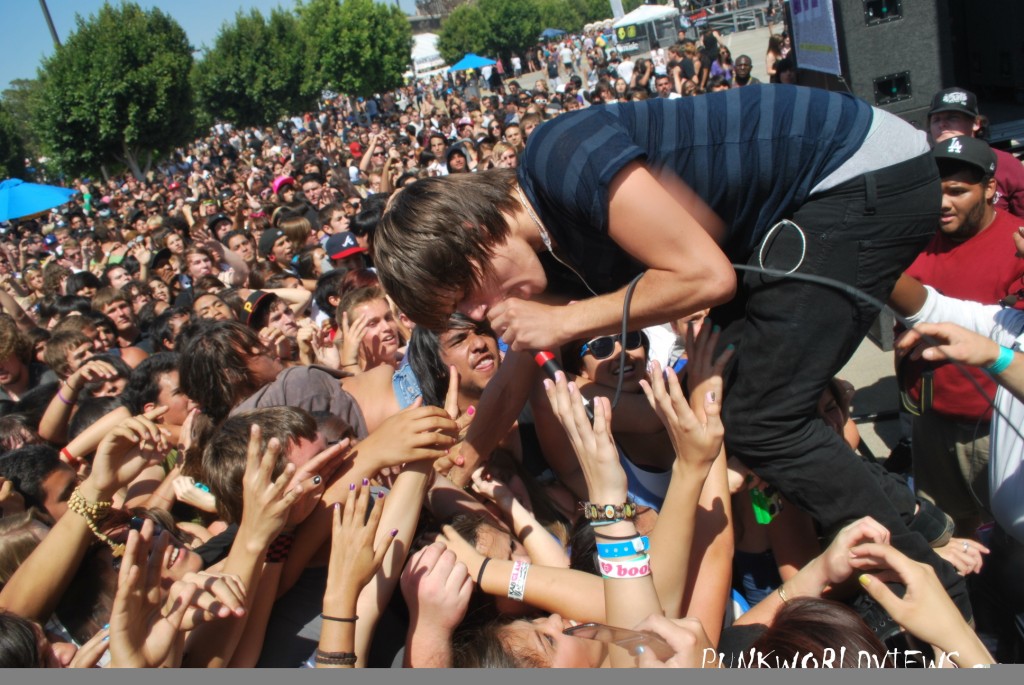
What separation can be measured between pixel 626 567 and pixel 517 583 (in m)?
0.58

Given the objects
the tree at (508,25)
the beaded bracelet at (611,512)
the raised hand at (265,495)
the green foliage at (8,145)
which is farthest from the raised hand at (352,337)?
the tree at (508,25)

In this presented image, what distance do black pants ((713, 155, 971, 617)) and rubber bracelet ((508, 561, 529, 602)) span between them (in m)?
0.71

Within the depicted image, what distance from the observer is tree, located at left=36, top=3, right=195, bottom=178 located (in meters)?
33.4

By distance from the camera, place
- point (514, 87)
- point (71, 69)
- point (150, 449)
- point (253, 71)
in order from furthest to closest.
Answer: point (253, 71)
point (71, 69)
point (514, 87)
point (150, 449)

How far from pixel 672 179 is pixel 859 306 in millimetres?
612

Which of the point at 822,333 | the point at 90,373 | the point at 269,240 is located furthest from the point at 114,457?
the point at 269,240

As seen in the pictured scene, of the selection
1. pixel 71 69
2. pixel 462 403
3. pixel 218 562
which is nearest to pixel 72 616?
pixel 218 562

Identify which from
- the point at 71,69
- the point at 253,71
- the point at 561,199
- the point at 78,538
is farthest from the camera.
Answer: the point at 253,71

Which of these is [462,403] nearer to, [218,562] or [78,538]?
[218,562]

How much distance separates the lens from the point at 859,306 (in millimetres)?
2195

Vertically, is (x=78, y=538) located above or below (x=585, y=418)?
below

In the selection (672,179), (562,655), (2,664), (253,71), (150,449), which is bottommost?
(562,655)

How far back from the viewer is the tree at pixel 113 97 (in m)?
33.4

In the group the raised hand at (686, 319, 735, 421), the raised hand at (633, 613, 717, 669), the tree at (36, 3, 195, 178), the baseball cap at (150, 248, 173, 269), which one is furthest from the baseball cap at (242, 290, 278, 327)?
the tree at (36, 3, 195, 178)
